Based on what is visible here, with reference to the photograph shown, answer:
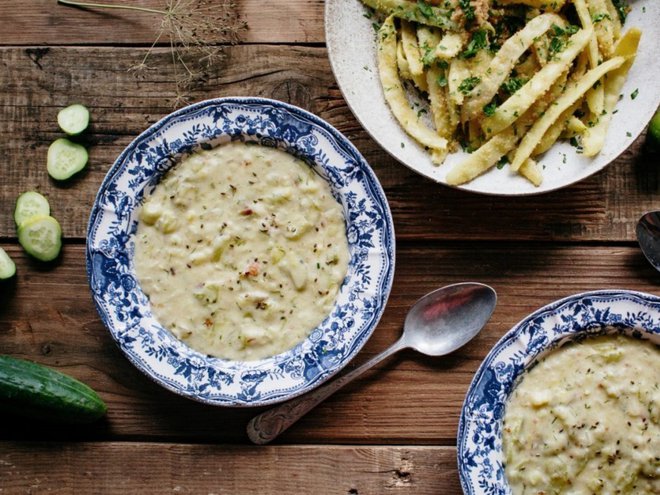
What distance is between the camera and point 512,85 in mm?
2994

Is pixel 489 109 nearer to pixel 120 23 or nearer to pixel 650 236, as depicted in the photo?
pixel 650 236

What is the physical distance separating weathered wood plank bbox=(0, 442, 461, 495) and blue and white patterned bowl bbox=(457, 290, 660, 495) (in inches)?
11.9

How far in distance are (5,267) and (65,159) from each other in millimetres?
573

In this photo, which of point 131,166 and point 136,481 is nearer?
point 131,166

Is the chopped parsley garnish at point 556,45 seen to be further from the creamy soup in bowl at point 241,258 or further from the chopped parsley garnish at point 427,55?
the creamy soup in bowl at point 241,258

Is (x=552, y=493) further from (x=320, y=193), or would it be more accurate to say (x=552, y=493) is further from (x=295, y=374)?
(x=320, y=193)

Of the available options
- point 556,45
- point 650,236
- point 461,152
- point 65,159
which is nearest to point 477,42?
point 556,45

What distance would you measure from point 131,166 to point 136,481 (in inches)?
57.4

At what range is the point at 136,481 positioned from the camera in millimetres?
3314

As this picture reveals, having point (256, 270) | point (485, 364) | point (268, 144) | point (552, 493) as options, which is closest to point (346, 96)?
point (268, 144)

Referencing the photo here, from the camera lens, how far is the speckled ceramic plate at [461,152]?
119 inches

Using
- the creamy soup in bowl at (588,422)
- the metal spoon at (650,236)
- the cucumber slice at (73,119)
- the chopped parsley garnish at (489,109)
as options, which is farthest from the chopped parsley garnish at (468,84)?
the cucumber slice at (73,119)

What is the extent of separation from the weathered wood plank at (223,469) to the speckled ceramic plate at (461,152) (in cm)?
129

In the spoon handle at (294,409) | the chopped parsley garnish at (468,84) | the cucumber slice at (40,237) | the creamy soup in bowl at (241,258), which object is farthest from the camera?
the cucumber slice at (40,237)
